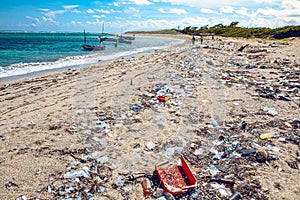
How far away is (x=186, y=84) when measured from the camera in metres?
7.04

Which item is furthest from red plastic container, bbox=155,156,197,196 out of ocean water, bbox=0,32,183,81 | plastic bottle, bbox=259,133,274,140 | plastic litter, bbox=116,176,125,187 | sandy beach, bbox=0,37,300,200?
ocean water, bbox=0,32,183,81

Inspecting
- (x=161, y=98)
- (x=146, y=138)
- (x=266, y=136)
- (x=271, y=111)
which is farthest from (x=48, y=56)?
(x=266, y=136)

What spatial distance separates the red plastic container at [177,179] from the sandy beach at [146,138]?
101mm

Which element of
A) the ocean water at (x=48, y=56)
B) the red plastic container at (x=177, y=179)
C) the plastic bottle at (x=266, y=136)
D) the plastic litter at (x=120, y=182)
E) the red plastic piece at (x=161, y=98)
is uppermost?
the ocean water at (x=48, y=56)

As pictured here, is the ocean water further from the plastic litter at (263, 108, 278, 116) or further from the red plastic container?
the plastic litter at (263, 108, 278, 116)

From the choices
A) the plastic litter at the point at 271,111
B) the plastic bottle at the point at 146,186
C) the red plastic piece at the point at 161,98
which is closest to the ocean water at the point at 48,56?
the red plastic piece at the point at 161,98

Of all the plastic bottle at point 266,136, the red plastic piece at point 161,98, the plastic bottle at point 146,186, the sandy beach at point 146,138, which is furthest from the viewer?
the red plastic piece at point 161,98

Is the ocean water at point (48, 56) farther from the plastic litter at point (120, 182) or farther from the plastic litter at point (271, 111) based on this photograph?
the plastic litter at point (271, 111)

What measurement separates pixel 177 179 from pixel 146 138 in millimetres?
1177

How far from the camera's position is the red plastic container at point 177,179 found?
254 cm

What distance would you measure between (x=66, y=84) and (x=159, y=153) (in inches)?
213

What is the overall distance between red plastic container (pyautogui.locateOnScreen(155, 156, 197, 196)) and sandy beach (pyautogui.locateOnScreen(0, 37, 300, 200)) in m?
0.10

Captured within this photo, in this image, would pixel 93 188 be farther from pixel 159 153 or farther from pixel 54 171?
pixel 159 153

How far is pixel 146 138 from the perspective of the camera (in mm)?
3820
